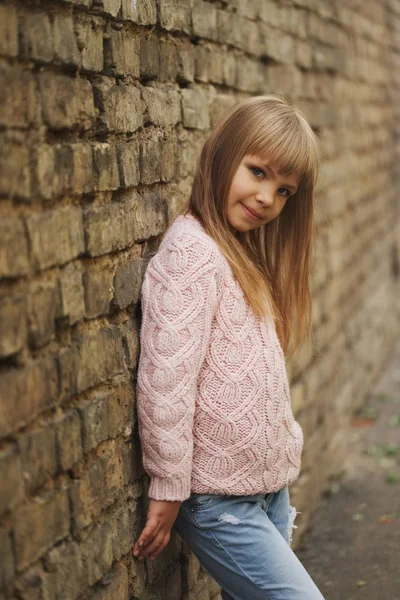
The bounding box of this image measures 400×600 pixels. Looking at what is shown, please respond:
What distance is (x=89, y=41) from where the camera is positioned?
2.25 meters

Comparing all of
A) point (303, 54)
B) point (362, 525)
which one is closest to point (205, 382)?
point (362, 525)

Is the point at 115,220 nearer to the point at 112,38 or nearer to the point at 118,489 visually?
the point at 112,38

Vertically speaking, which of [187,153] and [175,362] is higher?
[187,153]

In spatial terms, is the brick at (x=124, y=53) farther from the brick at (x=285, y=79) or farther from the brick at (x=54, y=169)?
the brick at (x=285, y=79)

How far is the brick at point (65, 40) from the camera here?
6.70 feet

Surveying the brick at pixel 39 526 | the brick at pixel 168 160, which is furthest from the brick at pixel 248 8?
the brick at pixel 39 526

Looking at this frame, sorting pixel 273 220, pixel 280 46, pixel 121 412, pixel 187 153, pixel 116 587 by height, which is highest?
pixel 280 46

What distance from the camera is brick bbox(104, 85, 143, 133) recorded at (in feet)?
7.70

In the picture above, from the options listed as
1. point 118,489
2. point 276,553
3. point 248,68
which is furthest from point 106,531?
point 248,68

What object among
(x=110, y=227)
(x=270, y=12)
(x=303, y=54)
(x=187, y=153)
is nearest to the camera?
(x=110, y=227)

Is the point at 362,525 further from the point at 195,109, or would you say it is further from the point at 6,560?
the point at 6,560

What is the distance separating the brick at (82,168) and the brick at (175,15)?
30.6 inches

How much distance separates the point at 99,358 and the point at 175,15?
1.24 metres

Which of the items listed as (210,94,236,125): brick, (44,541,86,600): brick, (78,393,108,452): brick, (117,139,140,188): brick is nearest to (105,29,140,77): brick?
(117,139,140,188): brick
